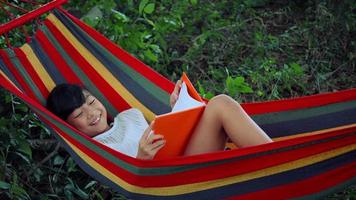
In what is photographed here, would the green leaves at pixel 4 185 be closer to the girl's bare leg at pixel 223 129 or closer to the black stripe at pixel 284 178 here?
the girl's bare leg at pixel 223 129

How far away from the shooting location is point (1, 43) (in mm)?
3113

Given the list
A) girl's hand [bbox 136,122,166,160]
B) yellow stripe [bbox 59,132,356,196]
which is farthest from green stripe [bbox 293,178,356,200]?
girl's hand [bbox 136,122,166,160]

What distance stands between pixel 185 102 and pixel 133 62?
0.48 meters

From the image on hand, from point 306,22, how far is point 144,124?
1896 millimetres

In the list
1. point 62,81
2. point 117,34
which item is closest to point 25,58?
point 62,81

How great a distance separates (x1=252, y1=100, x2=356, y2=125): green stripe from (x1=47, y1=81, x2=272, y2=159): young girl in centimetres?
13

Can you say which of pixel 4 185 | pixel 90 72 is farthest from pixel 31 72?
pixel 4 185

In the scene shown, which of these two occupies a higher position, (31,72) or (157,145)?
(31,72)

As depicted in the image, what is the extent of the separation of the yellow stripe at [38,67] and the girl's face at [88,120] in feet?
0.60

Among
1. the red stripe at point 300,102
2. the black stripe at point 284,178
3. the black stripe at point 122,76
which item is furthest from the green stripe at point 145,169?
the black stripe at point 122,76

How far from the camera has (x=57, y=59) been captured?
2.90 metres

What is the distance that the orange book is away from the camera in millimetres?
2330

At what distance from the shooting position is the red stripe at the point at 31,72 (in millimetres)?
2775

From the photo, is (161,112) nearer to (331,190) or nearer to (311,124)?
(311,124)
